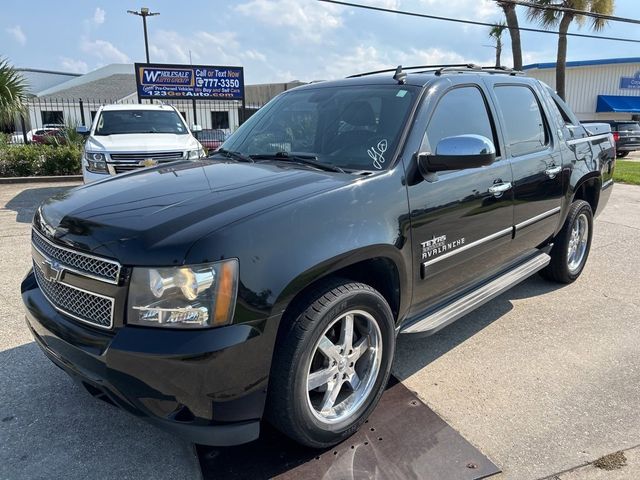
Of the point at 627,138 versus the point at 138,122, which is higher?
the point at 138,122

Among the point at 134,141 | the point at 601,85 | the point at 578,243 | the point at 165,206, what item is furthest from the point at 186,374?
the point at 601,85

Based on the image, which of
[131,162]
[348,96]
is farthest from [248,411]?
[131,162]

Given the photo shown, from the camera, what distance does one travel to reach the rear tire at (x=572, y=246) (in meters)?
4.80

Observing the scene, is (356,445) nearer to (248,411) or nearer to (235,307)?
(248,411)

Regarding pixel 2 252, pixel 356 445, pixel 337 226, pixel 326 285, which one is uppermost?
pixel 337 226

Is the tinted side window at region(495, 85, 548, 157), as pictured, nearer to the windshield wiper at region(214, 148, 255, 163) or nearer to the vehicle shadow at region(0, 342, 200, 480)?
the windshield wiper at region(214, 148, 255, 163)

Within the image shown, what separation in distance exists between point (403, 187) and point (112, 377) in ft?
5.65

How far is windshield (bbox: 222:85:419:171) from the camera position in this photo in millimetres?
3021

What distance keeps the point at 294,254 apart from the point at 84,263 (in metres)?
0.93

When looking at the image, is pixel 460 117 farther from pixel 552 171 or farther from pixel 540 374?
pixel 540 374

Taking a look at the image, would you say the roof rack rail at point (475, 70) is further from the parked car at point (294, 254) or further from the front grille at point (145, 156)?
the front grille at point (145, 156)

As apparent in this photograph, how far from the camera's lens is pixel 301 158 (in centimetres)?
316

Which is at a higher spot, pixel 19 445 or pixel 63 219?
pixel 63 219

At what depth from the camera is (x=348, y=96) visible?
3.48 metres
